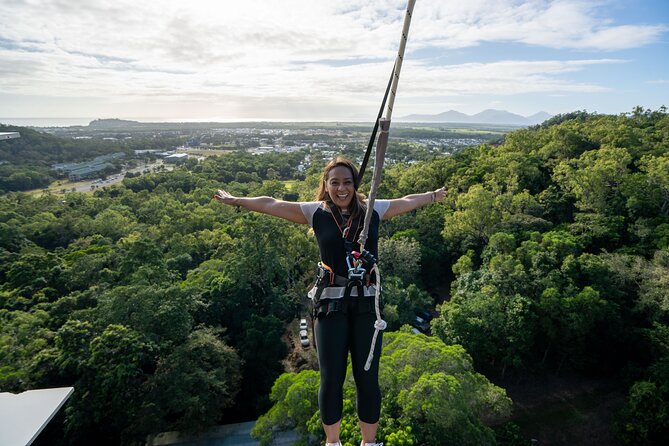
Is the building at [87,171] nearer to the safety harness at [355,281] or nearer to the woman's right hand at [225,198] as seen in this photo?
the woman's right hand at [225,198]

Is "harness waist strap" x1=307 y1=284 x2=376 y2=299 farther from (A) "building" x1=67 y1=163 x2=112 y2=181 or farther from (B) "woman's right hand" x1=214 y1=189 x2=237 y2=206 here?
(A) "building" x1=67 y1=163 x2=112 y2=181

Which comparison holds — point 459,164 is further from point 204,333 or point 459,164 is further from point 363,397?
point 363,397

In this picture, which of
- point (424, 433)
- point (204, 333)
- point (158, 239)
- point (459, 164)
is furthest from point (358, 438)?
point (459, 164)

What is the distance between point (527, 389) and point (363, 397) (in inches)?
660

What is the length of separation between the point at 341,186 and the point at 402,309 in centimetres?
1573

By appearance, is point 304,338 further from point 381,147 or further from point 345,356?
point 381,147

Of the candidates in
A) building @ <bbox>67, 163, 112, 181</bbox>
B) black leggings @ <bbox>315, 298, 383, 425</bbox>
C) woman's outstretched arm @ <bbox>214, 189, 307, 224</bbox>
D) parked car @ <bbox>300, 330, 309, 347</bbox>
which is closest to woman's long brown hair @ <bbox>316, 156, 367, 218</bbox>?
woman's outstretched arm @ <bbox>214, 189, 307, 224</bbox>

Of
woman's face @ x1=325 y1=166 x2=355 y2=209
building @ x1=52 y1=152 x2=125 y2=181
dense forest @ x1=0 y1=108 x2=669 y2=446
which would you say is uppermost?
woman's face @ x1=325 y1=166 x2=355 y2=209

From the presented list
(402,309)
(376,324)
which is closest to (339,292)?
(376,324)

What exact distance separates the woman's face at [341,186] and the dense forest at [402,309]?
6.89 meters

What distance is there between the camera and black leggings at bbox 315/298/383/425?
272 cm

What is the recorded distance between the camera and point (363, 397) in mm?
2795

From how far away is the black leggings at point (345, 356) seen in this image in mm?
2725

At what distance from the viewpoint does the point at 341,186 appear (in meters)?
2.87
